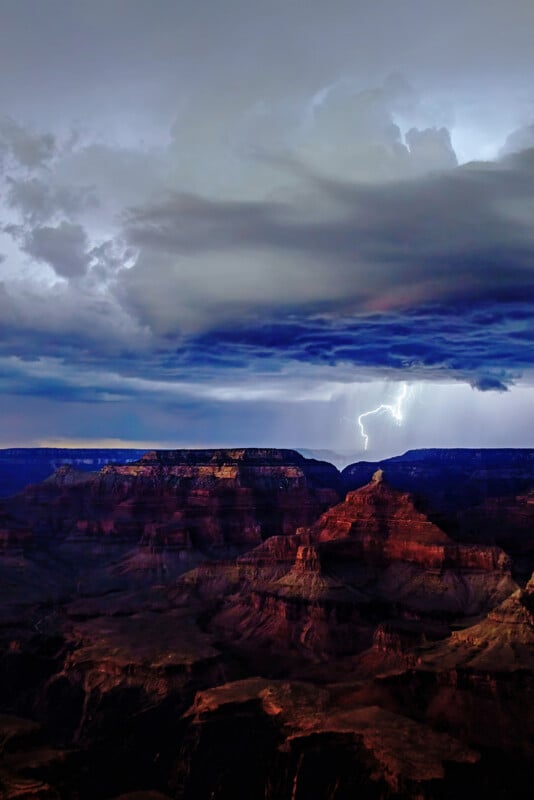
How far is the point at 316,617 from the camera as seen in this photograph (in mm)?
121250

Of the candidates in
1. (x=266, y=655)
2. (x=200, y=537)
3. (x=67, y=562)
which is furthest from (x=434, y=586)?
(x=67, y=562)

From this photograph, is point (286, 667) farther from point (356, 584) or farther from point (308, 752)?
point (308, 752)

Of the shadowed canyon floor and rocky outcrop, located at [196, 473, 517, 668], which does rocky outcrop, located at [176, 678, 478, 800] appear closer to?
the shadowed canyon floor

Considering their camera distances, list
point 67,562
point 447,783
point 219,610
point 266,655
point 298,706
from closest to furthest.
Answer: point 447,783 → point 298,706 → point 266,655 → point 219,610 → point 67,562

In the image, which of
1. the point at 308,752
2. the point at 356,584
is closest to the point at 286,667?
the point at 356,584

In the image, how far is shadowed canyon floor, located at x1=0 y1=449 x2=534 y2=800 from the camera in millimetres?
72375

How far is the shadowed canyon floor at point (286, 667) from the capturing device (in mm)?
72375

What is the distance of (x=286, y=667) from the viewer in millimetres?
108875

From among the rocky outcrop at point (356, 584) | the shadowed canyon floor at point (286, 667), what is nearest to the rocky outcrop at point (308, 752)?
the shadowed canyon floor at point (286, 667)

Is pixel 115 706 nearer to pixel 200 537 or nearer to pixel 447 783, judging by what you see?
pixel 447 783

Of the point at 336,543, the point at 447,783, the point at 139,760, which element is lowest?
the point at 139,760

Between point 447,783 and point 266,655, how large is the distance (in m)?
51.5

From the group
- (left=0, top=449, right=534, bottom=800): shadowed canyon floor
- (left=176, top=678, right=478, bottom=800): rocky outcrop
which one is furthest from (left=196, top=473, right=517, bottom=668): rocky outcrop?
(left=176, top=678, right=478, bottom=800): rocky outcrop

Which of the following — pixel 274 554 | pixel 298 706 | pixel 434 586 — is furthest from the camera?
pixel 274 554
